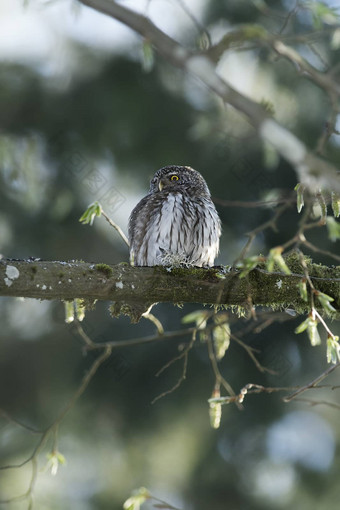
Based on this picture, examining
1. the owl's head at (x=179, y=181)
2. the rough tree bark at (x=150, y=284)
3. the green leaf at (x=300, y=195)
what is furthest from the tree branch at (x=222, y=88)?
the owl's head at (x=179, y=181)

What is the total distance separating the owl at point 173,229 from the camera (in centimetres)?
504

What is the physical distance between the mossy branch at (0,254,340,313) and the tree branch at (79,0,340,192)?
1.39 meters

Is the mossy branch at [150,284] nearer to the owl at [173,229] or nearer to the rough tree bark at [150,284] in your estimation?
the rough tree bark at [150,284]

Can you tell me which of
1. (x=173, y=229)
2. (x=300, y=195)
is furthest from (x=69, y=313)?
(x=173, y=229)

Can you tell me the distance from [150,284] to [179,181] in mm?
2140

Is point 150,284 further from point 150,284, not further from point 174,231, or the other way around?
point 174,231

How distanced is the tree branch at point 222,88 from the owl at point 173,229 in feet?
9.20

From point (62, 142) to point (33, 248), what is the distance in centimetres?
140

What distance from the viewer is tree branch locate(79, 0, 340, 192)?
1936 millimetres

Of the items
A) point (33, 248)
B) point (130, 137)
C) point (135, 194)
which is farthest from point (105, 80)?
point (33, 248)

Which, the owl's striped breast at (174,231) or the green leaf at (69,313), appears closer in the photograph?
the green leaf at (69,313)

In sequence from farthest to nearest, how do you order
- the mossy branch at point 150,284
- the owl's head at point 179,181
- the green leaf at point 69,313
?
the owl's head at point 179,181, the green leaf at point 69,313, the mossy branch at point 150,284

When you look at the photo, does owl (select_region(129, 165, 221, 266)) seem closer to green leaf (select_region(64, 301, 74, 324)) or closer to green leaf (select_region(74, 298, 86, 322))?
green leaf (select_region(74, 298, 86, 322))

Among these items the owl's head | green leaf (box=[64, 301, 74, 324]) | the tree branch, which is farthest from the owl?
the tree branch
